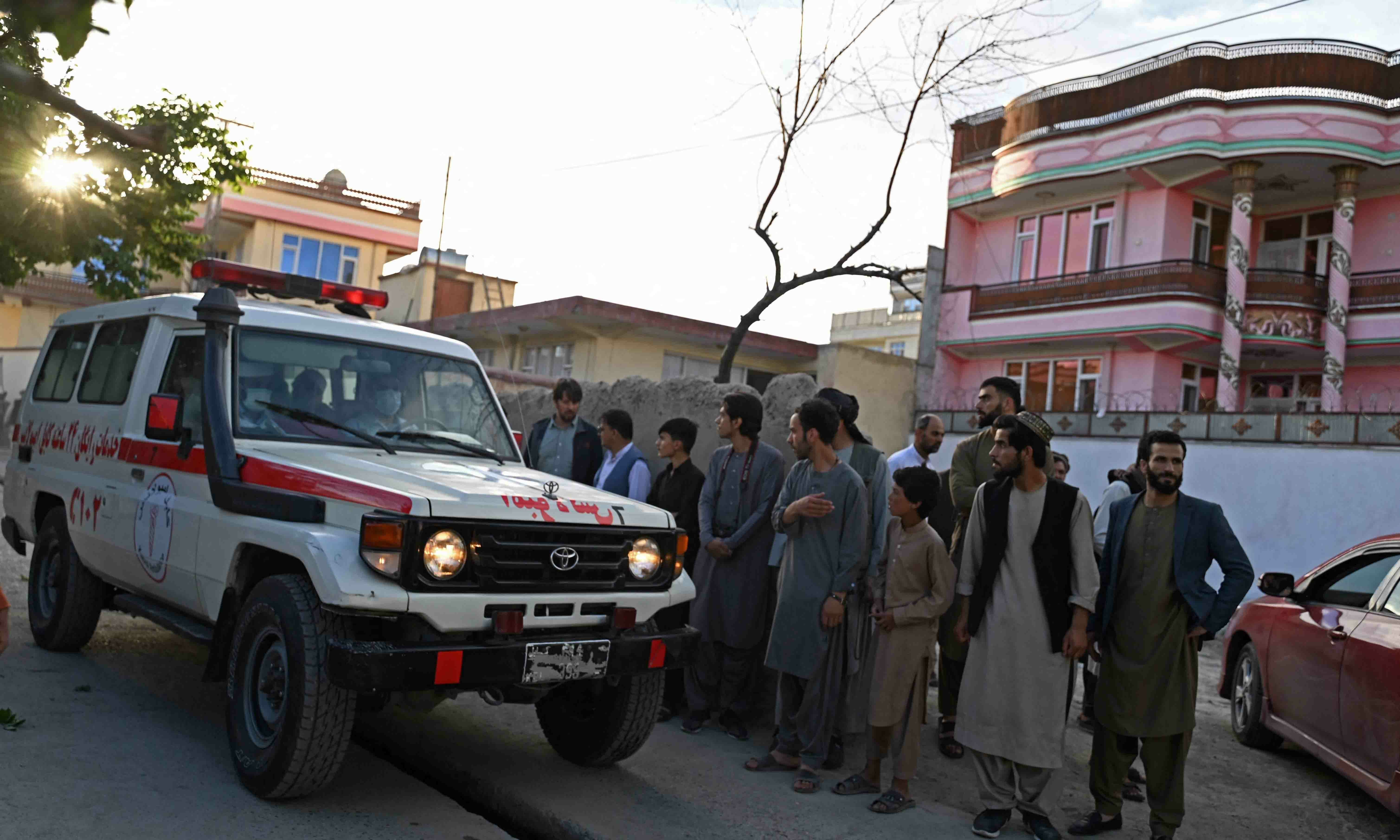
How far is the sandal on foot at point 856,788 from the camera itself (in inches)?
206

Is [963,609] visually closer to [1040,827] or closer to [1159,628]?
[1159,628]

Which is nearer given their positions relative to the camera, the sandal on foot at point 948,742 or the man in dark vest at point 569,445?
the sandal on foot at point 948,742

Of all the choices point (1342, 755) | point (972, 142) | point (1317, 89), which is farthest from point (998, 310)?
point (1342, 755)

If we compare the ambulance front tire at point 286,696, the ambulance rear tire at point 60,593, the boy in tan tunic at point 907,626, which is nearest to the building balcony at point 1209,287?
the boy in tan tunic at point 907,626

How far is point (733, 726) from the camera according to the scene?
6.30 meters

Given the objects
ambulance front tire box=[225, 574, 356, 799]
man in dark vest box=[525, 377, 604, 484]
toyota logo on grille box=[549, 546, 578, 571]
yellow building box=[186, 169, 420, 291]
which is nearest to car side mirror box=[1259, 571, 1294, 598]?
toyota logo on grille box=[549, 546, 578, 571]

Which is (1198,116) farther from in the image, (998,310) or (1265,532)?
(1265,532)

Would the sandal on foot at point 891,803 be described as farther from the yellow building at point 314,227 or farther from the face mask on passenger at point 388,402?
the yellow building at point 314,227

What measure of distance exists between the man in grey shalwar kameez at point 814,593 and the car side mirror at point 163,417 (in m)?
2.98

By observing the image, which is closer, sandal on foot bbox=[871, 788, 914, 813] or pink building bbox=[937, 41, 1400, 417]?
sandal on foot bbox=[871, 788, 914, 813]

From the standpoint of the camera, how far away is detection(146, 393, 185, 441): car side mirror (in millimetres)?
5219

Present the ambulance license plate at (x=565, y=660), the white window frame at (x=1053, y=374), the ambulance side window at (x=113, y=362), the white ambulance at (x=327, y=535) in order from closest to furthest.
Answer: the white ambulance at (x=327, y=535), the ambulance license plate at (x=565, y=660), the ambulance side window at (x=113, y=362), the white window frame at (x=1053, y=374)

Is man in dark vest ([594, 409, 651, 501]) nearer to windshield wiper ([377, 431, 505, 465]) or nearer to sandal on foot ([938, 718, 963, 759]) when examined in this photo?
windshield wiper ([377, 431, 505, 465])

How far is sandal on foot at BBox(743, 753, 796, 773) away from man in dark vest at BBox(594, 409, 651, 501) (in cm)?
201
